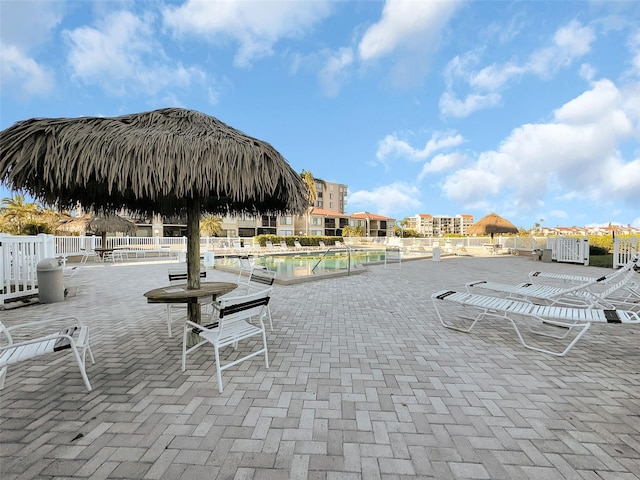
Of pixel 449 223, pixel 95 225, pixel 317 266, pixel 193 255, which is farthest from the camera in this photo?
pixel 449 223

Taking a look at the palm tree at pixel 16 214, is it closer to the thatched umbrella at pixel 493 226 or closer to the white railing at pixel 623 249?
the thatched umbrella at pixel 493 226

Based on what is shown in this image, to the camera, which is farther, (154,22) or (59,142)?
(154,22)

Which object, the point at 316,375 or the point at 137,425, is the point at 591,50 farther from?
the point at 137,425

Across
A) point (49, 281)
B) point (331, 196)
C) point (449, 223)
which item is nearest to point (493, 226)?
point (49, 281)

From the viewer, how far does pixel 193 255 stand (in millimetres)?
3752

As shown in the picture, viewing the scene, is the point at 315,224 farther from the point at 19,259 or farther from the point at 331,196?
the point at 19,259

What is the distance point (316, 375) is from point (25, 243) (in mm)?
7507

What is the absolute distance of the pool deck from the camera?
1.78 metres

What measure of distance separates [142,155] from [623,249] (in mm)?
17246

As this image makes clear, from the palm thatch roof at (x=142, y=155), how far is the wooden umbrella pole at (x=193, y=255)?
394mm

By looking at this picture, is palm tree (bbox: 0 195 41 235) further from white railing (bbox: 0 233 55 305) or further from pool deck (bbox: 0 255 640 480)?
pool deck (bbox: 0 255 640 480)

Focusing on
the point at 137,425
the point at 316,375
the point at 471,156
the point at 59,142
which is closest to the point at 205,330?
the point at 137,425

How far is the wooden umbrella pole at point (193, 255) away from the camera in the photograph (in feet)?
12.1

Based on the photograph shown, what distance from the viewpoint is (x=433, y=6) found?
39.8 feet
